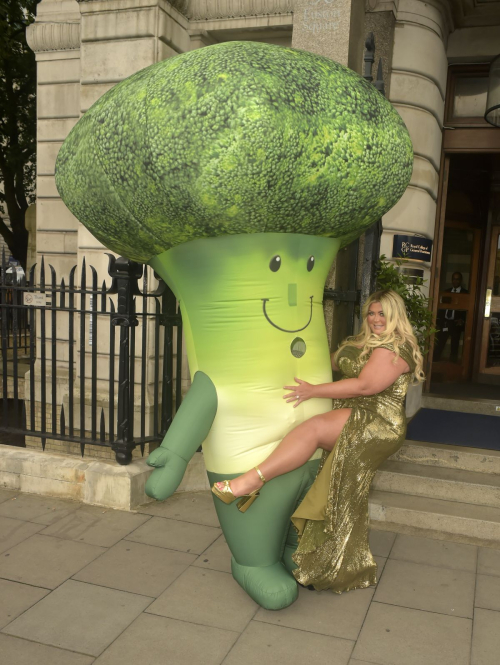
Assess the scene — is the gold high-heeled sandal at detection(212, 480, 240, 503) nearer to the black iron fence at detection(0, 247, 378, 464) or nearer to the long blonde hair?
the long blonde hair

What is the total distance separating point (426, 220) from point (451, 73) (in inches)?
83.3

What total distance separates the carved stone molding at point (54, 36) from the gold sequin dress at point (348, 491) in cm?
598

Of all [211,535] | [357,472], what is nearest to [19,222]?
[211,535]

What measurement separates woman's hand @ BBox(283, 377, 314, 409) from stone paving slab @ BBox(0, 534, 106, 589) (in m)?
1.85

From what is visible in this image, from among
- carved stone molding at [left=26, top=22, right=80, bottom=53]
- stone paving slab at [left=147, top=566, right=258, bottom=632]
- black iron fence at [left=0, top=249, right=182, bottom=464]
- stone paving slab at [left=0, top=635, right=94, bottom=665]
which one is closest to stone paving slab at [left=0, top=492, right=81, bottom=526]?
black iron fence at [left=0, top=249, right=182, bottom=464]

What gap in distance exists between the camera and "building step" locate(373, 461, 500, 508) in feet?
15.6

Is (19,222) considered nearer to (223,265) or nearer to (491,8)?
(491,8)

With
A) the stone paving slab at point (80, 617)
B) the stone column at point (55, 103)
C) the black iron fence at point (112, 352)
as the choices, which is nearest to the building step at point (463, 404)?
the black iron fence at point (112, 352)

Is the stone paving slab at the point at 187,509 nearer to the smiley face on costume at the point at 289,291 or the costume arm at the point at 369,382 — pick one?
the costume arm at the point at 369,382

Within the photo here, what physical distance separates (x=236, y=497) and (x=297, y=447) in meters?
0.42

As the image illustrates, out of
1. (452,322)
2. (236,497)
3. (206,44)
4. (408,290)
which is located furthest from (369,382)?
(452,322)

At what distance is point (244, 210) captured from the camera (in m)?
2.91

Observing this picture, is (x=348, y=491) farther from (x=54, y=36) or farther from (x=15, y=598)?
(x=54, y=36)

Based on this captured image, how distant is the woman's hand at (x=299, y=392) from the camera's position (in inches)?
130
